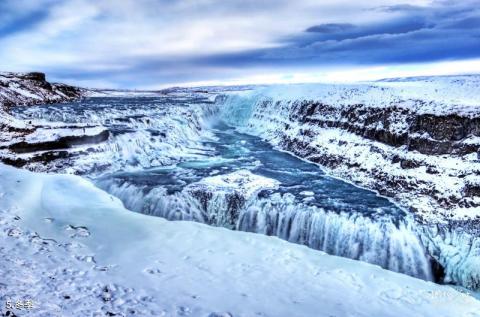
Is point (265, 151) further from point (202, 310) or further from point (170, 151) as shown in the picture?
point (202, 310)

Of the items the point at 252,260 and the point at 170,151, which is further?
the point at 170,151

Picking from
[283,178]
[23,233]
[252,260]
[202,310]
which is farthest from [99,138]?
[202,310]

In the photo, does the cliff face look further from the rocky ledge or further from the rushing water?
the rushing water

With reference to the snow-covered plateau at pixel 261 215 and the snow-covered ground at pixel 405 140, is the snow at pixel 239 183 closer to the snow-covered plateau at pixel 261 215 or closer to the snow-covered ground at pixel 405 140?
the snow-covered plateau at pixel 261 215

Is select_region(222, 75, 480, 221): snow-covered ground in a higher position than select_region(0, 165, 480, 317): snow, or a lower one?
higher

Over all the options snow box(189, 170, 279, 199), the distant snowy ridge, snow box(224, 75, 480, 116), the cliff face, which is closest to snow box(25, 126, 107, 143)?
snow box(189, 170, 279, 199)

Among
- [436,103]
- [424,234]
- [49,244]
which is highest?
[436,103]

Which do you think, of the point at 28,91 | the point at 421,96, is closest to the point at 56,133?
the point at 421,96
